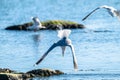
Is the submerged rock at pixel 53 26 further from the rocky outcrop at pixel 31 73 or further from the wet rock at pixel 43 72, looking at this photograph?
the wet rock at pixel 43 72

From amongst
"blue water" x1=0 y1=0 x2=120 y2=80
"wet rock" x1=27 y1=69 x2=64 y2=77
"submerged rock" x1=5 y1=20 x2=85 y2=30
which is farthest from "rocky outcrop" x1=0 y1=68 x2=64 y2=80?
"submerged rock" x1=5 y1=20 x2=85 y2=30

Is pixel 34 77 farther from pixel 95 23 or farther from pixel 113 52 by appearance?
pixel 95 23

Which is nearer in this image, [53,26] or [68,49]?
[68,49]

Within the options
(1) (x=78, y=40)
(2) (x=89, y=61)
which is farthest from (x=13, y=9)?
(2) (x=89, y=61)

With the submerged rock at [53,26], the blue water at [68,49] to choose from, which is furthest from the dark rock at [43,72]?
the submerged rock at [53,26]

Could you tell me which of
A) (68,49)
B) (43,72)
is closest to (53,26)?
(68,49)

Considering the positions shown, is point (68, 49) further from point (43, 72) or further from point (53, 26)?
point (53, 26)

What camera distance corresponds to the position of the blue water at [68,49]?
113ft

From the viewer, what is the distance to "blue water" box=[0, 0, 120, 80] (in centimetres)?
3434

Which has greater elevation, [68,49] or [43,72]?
[43,72]

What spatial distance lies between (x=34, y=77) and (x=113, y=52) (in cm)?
836

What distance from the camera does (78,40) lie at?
46.8 meters

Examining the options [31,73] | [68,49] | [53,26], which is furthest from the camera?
[53,26]

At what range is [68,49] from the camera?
4169cm
